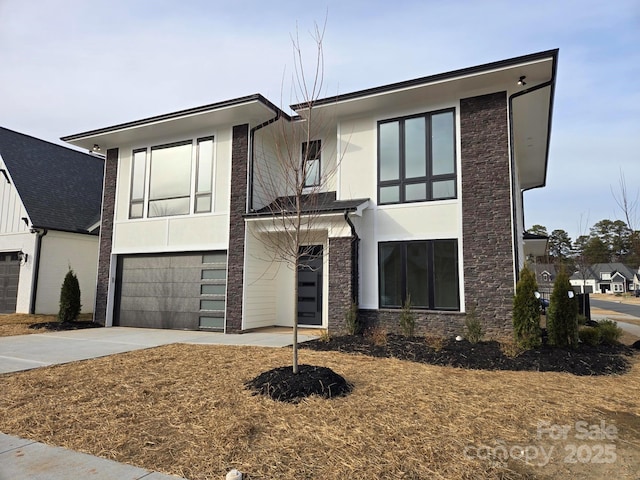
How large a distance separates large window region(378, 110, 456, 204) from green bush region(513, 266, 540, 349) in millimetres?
2808

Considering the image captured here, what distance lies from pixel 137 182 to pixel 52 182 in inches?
242

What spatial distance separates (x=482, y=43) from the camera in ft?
31.3

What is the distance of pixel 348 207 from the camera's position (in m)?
9.63

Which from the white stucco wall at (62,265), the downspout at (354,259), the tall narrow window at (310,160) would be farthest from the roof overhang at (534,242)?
the white stucco wall at (62,265)

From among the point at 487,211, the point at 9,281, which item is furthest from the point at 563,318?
the point at 9,281

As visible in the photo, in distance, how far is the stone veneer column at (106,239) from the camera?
13141mm

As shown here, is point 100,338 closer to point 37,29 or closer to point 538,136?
point 37,29

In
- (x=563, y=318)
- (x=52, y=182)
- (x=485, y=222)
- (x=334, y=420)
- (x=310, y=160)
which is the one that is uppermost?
(x=52, y=182)

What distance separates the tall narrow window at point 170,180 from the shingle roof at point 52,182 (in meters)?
5.09

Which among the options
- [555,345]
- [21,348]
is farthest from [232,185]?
[555,345]

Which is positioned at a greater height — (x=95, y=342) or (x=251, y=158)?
(x=251, y=158)

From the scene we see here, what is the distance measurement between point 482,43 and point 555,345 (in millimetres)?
7137

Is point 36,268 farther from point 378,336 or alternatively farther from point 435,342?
point 435,342

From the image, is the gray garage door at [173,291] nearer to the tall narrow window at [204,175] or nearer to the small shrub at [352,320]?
the tall narrow window at [204,175]
